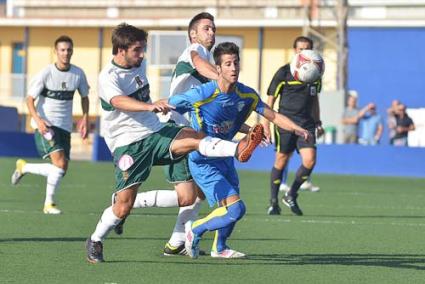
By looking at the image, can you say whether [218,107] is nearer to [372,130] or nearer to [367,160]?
[367,160]

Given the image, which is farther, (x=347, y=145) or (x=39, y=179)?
(x=347, y=145)

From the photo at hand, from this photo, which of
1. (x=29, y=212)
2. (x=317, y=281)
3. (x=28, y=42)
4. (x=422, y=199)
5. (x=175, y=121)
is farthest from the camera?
(x=28, y=42)

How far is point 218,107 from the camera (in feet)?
31.6

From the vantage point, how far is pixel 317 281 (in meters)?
8.70

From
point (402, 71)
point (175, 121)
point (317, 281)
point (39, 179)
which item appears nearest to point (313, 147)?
point (175, 121)

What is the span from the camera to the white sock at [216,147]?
29.3 feet

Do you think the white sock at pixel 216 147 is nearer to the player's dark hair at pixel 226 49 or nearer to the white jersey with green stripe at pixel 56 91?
the player's dark hair at pixel 226 49

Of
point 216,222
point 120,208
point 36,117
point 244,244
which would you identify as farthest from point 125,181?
point 36,117

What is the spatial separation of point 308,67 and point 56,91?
3714 mm

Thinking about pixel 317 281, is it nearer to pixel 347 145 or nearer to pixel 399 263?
pixel 399 263

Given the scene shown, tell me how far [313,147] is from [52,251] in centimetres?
557

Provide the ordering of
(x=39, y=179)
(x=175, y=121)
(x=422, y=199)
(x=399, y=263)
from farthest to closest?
1. (x=39, y=179)
2. (x=422, y=199)
3. (x=175, y=121)
4. (x=399, y=263)

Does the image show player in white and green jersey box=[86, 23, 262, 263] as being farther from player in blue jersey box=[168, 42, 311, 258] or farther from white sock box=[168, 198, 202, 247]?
white sock box=[168, 198, 202, 247]

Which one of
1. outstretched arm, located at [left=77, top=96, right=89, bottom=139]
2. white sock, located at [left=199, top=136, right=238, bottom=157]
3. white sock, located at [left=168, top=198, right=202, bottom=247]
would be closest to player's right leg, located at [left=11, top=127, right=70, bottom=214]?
outstretched arm, located at [left=77, top=96, right=89, bottom=139]
